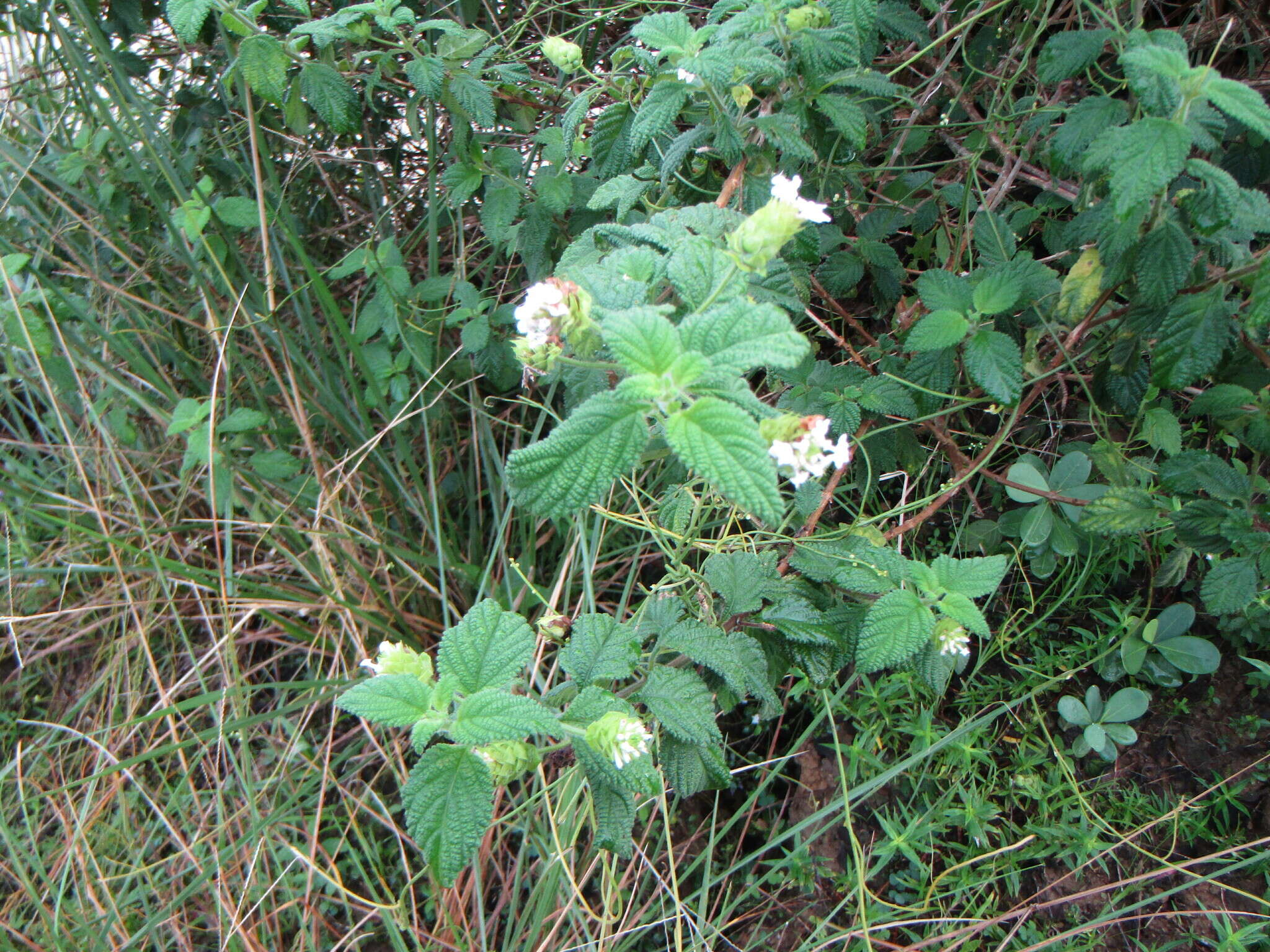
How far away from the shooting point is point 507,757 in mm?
812

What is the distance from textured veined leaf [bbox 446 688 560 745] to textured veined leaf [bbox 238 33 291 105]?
994 mm

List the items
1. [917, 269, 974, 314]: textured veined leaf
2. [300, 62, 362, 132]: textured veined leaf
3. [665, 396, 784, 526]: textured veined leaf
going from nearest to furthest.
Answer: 1. [665, 396, 784, 526]: textured veined leaf
2. [917, 269, 974, 314]: textured veined leaf
3. [300, 62, 362, 132]: textured veined leaf

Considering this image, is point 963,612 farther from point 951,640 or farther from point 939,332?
point 939,332

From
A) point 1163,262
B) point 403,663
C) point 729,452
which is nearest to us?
point 729,452

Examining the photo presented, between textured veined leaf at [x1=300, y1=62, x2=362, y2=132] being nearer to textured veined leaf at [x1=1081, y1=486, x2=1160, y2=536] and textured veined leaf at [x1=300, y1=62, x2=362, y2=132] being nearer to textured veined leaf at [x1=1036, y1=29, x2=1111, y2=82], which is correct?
textured veined leaf at [x1=1036, y1=29, x2=1111, y2=82]

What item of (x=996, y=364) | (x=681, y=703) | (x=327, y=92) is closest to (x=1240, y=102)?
(x=996, y=364)

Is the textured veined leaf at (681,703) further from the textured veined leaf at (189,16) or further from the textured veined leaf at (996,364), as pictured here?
the textured veined leaf at (189,16)

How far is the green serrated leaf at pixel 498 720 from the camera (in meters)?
0.75

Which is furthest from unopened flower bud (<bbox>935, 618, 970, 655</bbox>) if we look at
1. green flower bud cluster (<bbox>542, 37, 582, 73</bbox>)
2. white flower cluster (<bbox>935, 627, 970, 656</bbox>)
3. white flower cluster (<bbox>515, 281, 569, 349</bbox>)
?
green flower bud cluster (<bbox>542, 37, 582, 73</bbox>)

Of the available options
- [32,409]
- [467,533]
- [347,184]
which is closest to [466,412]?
[467,533]

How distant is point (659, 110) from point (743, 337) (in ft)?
1.36

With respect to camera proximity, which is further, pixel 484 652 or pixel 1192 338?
pixel 1192 338

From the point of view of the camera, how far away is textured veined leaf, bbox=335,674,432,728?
0.79 m

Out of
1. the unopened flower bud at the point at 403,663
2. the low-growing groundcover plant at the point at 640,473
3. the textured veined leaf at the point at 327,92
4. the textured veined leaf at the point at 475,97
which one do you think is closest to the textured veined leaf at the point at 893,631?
the low-growing groundcover plant at the point at 640,473
